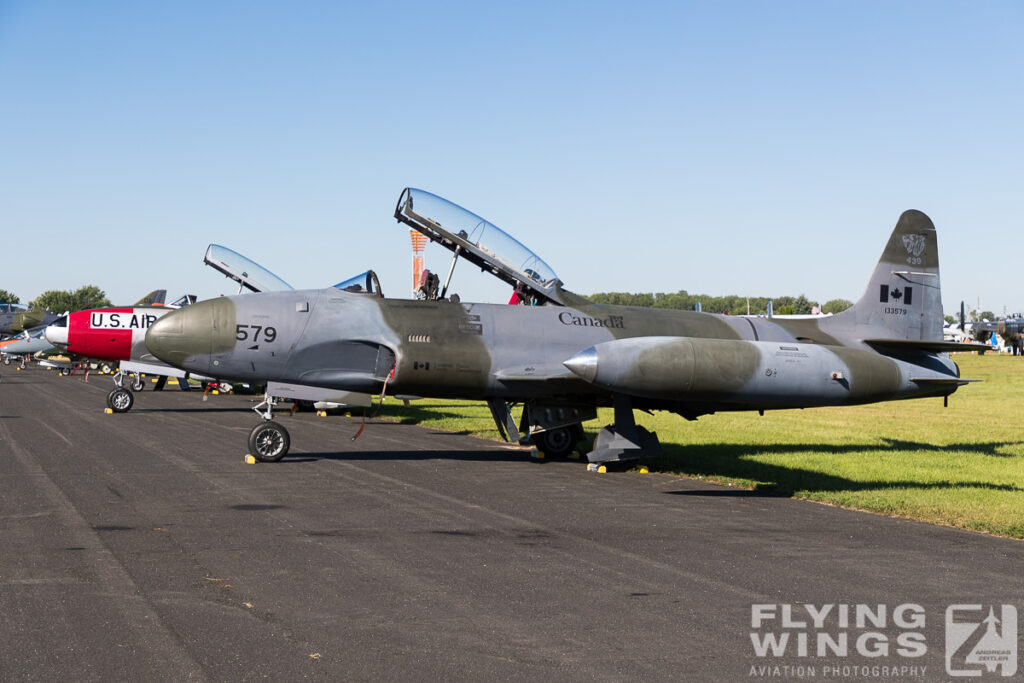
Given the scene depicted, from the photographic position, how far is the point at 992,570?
8.38m

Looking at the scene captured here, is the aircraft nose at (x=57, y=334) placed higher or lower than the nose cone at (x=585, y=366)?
higher

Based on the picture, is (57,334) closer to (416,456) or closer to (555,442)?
(416,456)

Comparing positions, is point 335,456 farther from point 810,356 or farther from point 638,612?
point 638,612

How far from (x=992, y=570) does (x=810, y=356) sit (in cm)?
529

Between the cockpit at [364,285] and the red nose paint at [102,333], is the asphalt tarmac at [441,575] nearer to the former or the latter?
the cockpit at [364,285]

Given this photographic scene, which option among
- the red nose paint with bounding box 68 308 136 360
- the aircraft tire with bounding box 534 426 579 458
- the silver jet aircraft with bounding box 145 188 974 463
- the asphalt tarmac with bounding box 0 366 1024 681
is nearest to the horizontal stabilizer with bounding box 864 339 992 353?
the silver jet aircraft with bounding box 145 188 974 463

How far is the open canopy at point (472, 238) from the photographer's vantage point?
16.7m

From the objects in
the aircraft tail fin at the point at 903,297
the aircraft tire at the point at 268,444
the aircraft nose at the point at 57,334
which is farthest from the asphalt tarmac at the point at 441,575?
the aircraft nose at the point at 57,334

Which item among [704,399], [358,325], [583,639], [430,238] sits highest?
[430,238]

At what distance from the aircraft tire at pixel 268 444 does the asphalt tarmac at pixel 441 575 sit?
838 mm

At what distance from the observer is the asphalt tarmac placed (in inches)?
222

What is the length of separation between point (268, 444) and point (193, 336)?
2140mm

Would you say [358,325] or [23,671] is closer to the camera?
[23,671]

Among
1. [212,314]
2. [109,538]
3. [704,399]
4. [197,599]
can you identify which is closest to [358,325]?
[212,314]
